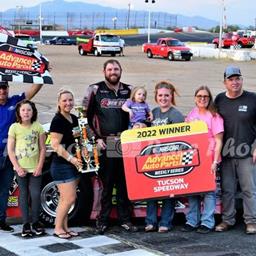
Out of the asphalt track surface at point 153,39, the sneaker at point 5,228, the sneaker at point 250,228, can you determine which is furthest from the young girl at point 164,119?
the asphalt track surface at point 153,39

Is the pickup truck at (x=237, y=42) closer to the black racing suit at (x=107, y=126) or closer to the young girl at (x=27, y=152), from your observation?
the black racing suit at (x=107, y=126)

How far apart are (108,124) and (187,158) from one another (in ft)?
3.08

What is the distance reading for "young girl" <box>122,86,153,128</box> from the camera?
6.23 m

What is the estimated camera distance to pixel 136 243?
5906mm

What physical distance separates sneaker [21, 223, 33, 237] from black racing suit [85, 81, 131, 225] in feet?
2.46

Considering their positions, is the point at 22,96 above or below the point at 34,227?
above

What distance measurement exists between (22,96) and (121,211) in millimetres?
1680

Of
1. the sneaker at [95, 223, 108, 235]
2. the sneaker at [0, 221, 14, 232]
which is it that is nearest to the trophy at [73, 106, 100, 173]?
the sneaker at [95, 223, 108, 235]

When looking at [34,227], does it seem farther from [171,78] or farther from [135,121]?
[171,78]

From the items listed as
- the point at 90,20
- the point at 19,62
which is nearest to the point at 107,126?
the point at 19,62

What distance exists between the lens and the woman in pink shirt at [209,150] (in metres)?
6.26

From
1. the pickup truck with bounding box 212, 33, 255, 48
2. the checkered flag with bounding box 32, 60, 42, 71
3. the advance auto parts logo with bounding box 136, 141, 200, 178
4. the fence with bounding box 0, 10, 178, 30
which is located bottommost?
the advance auto parts logo with bounding box 136, 141, 200, 178

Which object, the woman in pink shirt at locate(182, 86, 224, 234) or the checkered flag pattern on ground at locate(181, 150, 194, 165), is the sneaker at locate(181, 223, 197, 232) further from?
the checkered flag pattern on ground at locate(181, 150, 194, 165)

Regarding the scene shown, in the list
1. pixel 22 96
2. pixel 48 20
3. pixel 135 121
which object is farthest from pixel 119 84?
pixel 48 20
